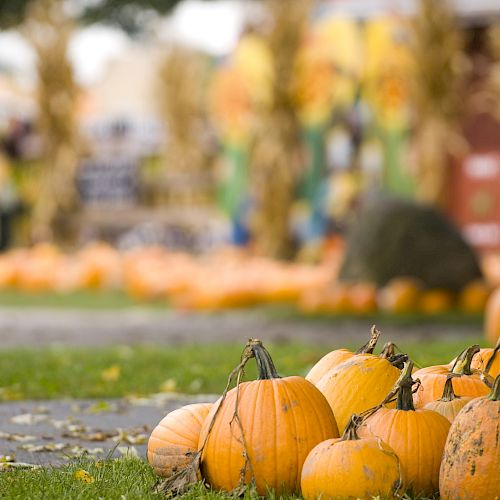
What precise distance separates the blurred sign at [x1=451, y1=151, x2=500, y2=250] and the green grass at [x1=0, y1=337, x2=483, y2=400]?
6.98 metres

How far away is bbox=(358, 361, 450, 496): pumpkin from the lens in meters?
2.98

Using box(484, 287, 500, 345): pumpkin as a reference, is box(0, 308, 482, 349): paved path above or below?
below

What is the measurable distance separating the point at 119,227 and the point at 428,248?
8.79 metres

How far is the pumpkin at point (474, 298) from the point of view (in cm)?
997

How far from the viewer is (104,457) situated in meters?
3.69

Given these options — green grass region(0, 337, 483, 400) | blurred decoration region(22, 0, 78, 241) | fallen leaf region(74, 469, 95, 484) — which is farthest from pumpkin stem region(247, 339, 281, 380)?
blurred decoration region(22, 0, 78, 241)

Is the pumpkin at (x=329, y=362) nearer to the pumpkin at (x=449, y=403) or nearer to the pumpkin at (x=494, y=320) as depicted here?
the pumpkin at (x=449, y=403)

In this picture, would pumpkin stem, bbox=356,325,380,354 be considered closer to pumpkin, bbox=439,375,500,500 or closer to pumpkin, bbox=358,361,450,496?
pumpkin, bbox=358,361,450,496

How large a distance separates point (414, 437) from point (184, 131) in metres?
15.1

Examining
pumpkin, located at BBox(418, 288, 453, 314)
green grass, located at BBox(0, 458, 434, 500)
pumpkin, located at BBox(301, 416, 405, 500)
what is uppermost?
pumpkin, located at BBox(301, 416, 405, 500)

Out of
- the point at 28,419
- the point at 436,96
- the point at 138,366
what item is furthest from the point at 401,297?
the point at 28,419

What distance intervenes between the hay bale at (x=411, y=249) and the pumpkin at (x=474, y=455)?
24.9ft

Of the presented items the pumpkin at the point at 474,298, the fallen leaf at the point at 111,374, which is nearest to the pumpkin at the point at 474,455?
the fallen leaf at the point at 111,374

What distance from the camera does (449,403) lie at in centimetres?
313
